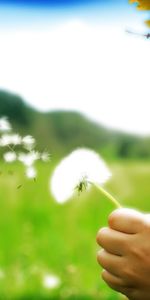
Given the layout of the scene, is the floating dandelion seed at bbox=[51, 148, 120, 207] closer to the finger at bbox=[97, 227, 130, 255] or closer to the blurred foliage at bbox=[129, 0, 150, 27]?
the finger at bbox=[97, 227, 130, 255]

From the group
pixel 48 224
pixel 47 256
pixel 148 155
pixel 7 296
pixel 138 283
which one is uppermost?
pixel 148 155

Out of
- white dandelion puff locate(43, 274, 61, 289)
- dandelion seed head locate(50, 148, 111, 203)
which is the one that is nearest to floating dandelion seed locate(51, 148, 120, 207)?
dandelion seed head locate(50, 148, 111, 203)

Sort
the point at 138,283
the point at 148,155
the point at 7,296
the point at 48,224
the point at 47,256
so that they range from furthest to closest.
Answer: the point at 148,155 → the point at 48,224 → the point at 47,256 → the point at 7,296 → the point at 138,283

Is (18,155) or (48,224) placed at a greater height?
(48,224)

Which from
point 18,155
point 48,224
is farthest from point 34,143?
point 48,224

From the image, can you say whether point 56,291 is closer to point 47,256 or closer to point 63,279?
point 63,279

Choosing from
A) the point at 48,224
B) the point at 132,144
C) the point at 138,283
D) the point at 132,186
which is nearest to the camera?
the point at 138,283

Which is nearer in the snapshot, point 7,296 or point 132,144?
point 7,296
